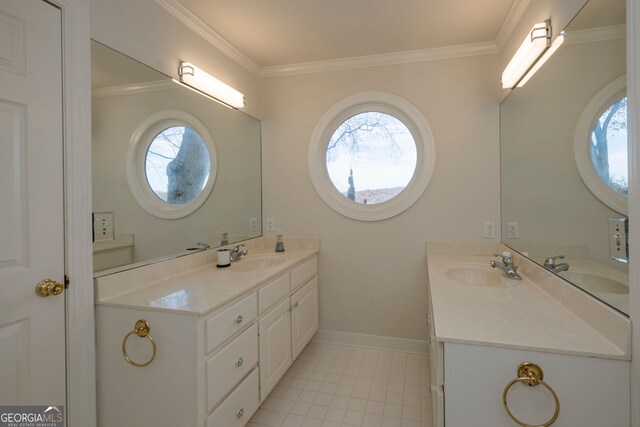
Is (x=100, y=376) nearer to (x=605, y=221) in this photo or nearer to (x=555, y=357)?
(x=555, y=357)

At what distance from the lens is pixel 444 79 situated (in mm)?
2268

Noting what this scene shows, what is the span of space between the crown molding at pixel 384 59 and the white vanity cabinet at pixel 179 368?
6.47 ft

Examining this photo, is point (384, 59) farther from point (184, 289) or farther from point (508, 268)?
point (184, 289)

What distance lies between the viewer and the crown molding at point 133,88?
1327 millimetres

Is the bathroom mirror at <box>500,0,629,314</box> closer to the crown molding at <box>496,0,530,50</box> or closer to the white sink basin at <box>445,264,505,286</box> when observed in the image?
the white sink basin at <box>445,264,505,286</box>

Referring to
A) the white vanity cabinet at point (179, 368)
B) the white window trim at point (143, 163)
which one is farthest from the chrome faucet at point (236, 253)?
the white vanity cabinet at point (179, 368)

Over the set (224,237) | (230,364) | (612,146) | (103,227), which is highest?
(612,146)

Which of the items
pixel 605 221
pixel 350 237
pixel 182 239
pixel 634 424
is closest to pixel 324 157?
pixel 350 237

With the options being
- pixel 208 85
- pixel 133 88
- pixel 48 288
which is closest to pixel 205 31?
pixel 208 85

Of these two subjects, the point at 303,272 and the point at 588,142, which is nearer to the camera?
the point at 588,142

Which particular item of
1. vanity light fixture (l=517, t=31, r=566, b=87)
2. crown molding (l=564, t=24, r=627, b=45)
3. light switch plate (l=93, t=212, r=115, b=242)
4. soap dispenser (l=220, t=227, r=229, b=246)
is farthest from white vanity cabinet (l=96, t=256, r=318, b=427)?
vanity light fixture (l=517, t=31, r=566, b=87)

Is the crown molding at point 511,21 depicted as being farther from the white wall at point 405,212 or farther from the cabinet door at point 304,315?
the cabinet door at point 304,315

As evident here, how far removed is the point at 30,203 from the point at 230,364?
1037 mm

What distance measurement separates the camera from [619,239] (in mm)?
977
